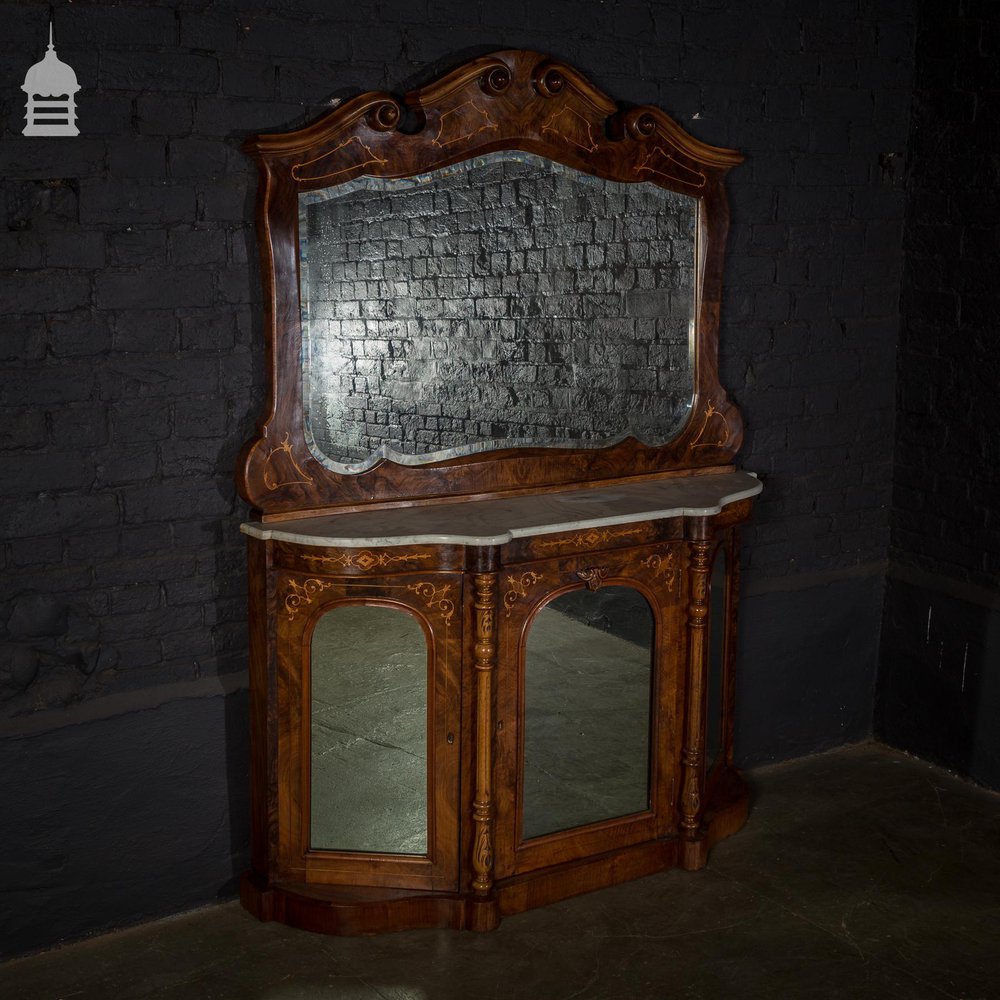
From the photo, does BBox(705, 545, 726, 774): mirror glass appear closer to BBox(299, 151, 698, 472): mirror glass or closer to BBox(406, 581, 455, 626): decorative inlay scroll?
BBox(299, 151, 698, 472): mirror glass

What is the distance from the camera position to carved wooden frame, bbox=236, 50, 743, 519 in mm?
3164

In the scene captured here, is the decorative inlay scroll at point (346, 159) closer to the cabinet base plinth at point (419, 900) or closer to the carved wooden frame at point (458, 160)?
the carved wooden frame at point (458, 160)

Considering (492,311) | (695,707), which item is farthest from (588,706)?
(492,311)

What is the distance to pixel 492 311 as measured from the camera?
3461 millimetres

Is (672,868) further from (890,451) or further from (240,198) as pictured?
(240,198)

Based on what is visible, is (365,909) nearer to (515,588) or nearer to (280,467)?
(515,588)

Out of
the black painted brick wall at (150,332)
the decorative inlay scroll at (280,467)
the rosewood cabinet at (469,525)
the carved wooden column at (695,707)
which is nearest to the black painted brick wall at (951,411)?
A: the black painted brick wall at (150,332)

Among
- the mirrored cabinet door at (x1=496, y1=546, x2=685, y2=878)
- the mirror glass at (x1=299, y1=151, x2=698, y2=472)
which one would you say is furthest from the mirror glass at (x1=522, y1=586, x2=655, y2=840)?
the mirror glass at (x1=299, y1=151, x2=698, y2=472)

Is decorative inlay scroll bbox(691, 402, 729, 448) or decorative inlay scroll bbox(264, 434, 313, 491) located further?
decorative inlay scroll bbox(691, 402, 729, 448)

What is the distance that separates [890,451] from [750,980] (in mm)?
2001

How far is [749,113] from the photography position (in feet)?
13.0

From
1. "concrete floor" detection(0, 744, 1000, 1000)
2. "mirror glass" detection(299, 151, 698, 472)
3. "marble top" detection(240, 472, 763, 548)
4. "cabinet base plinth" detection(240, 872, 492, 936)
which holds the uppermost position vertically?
"mirror glass" detection(299, 151, 698, 472)

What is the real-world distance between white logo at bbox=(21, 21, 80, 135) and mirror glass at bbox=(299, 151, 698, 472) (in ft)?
1.82

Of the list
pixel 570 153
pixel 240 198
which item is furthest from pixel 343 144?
pixel 570 153
